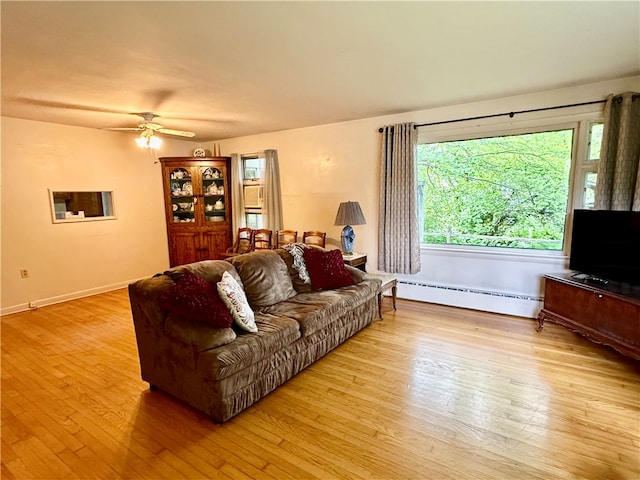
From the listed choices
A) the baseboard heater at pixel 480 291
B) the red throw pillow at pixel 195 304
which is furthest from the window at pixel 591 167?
the red throw pillow at pixel 195 304

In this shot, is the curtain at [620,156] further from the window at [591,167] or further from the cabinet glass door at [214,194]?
the cabinet glass door at [214,194]

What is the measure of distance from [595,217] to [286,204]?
13.0 feet

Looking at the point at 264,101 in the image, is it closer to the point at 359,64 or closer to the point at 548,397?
the point at 359,64

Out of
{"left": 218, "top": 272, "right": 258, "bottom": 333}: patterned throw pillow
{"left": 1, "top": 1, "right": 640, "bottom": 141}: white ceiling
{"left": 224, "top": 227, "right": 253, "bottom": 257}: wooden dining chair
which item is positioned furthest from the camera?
{"left": 224, "top": 227, "right": 253, "bottom": 257}: wooden dining chair

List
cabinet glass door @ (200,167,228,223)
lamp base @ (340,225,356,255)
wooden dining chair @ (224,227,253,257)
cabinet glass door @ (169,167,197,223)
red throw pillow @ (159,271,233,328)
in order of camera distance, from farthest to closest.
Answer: cabinet glass door @ (200,167,228,223) → cabinet glass door @ (169,167,197,223) → wooden dining chair @ (224,227,253,257) → lamp base @ (340,225,356,255) → red throw pillow @ (159,271,233,328)

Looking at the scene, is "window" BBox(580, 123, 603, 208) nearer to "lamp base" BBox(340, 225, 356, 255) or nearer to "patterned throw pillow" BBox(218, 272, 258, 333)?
"lamp base" BBox(340, 225, 356, 255)

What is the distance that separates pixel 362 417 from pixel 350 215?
8.39ft

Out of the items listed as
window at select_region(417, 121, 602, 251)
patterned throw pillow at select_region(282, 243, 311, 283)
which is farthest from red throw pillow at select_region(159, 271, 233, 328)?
window at select_region(417, 121, 602, 251)

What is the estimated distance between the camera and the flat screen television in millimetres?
2832

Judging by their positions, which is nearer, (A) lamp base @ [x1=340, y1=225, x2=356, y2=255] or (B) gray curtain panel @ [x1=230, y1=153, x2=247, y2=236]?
(A) lamp base @ [x1=340, y1=225, x2=356, y2=255]

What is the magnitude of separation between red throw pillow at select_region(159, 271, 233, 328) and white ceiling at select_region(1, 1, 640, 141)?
1672 millimetres

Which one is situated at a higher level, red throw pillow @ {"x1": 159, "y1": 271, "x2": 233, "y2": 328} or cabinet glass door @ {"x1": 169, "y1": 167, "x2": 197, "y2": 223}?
cabinet glass door @ {"x1": 169, "y1": 167, "x2": 197, "y2": 223}

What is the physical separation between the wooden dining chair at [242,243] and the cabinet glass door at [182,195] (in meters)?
0.88

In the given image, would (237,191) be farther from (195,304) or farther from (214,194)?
(195,304)
